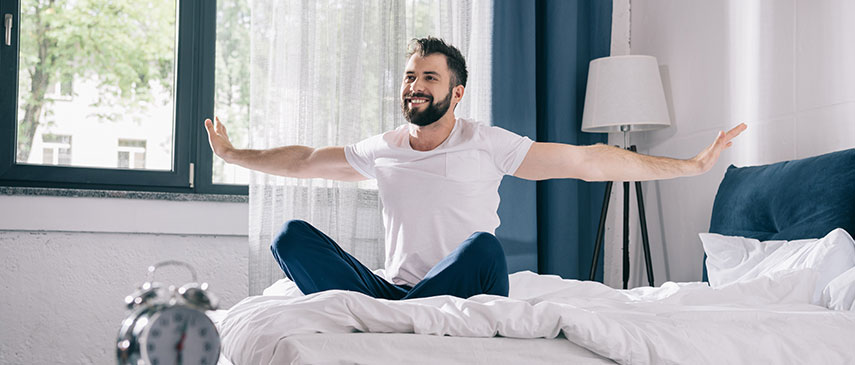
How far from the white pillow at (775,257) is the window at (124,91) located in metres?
1.98

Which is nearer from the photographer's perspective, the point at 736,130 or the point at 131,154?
the point at 736,130

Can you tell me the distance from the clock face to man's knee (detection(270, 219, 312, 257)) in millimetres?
1105

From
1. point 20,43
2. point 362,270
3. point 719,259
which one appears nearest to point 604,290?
point 719,259

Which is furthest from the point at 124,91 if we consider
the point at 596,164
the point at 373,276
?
the point at 596,164

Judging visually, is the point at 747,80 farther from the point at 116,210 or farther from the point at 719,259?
the point at 116,210

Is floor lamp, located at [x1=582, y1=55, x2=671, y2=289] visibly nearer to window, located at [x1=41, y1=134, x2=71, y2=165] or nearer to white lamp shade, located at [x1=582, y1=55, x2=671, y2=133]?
white lamp shade, located at [x1=582, y1=55, x2=671, y2=133]

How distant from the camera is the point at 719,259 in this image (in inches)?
87.8

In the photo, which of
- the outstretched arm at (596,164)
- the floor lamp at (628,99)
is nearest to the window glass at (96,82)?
the outstretched arm at (596,164)

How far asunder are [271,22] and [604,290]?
1854mm

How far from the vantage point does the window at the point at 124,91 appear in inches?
119

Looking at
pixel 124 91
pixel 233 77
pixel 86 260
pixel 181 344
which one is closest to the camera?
pixel 181 344

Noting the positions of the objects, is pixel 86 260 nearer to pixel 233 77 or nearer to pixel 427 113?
pixel 233 77

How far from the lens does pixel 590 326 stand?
128cm

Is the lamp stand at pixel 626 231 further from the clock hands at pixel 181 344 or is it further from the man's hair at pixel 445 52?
the clock hands at pixel 181 344
